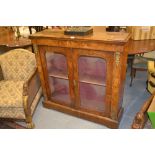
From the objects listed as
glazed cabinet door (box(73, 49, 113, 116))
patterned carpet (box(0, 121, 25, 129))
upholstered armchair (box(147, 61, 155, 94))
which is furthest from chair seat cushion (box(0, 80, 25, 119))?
upholstered armchair (box(147, 61, 155, 94))

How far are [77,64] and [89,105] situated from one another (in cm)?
65

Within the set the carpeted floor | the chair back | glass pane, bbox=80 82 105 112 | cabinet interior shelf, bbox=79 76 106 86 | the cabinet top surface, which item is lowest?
the carpeted floor

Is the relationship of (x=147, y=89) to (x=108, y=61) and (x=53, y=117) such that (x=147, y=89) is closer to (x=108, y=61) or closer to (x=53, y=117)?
(x=108, y=61)

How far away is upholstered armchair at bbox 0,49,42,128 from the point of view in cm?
222

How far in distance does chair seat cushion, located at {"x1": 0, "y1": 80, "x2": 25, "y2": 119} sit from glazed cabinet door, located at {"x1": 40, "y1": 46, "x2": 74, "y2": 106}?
473 mm

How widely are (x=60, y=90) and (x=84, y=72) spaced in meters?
0.59

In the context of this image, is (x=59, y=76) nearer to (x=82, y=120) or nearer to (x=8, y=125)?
(x=82, y=120)

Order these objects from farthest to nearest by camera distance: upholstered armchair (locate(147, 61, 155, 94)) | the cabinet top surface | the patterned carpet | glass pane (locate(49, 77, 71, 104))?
upholstered armchair (locate(147, 61, 155, 94))
glass pane (locate(49, 77, 71, 104))
the patterned carpet
the cabinet top surface

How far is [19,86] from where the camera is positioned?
2510 millimetres

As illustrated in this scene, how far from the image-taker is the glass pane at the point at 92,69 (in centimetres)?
210

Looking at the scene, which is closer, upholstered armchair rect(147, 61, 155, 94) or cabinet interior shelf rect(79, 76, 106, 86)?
cabinet interior shelf rect(79, 76, 106, 86)

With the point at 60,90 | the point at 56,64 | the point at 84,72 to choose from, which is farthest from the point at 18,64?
the point at 84,72

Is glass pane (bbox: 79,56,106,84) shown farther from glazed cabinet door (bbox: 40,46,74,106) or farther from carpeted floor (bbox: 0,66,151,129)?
carpeted floor (bbox: 0,66,151,129)
